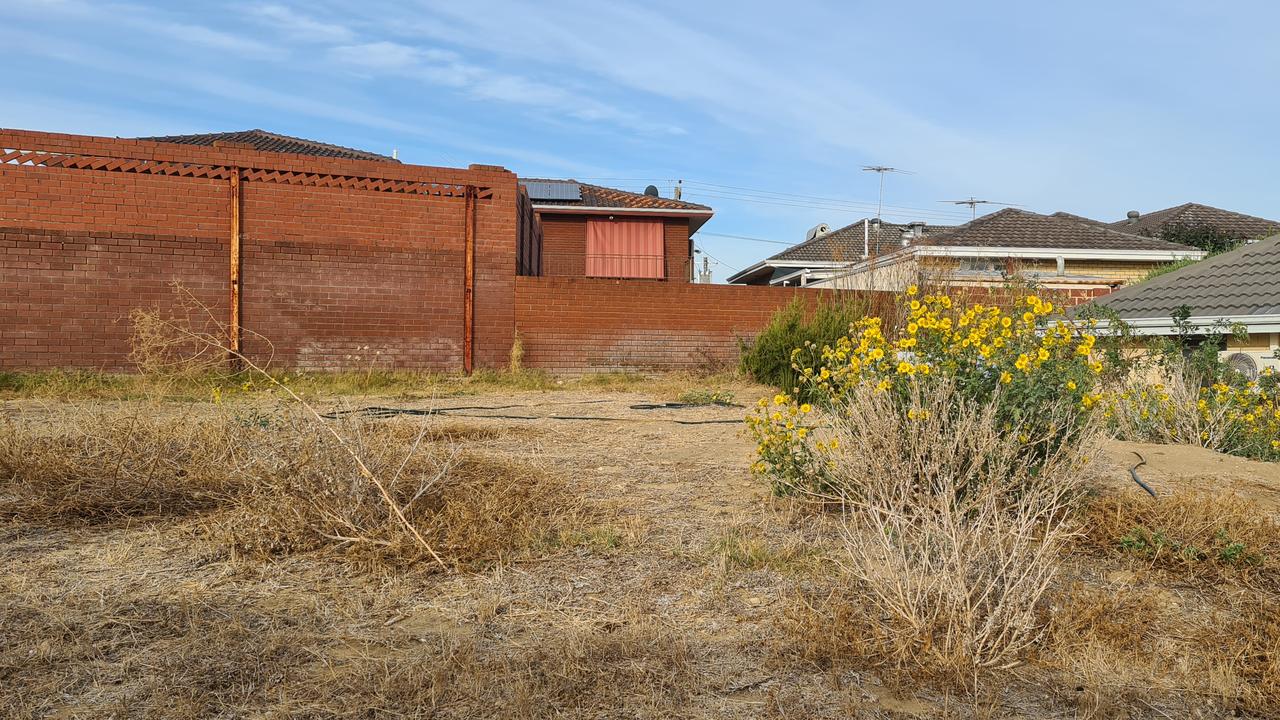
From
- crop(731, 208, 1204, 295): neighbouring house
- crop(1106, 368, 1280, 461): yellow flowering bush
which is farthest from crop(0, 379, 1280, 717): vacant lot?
crop(731, 208, 1204, 295): neighbouring house

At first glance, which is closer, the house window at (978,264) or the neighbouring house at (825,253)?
the house window at (978,264)

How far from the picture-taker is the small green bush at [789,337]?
1264cm

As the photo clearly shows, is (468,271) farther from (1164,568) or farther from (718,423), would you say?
(1164,568)

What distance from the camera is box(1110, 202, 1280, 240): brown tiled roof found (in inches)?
1071

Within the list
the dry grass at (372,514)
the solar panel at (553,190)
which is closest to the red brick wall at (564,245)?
the solar panel at (553,190)

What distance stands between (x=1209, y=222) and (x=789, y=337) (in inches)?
869

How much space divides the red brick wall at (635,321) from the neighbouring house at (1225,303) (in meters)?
6.26

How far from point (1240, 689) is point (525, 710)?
2.04 m

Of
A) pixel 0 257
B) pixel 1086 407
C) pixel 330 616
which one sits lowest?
pixel 330 616

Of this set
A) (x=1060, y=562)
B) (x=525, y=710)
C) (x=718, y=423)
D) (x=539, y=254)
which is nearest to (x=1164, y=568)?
(x=1060, y=562)

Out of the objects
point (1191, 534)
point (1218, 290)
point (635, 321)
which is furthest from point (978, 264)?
point (1191, 534)

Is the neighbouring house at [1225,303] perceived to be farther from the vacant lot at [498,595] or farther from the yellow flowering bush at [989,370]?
the yellow flowering bush at [989,370]

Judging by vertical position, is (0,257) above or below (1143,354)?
above

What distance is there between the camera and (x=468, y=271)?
14.7 metres
